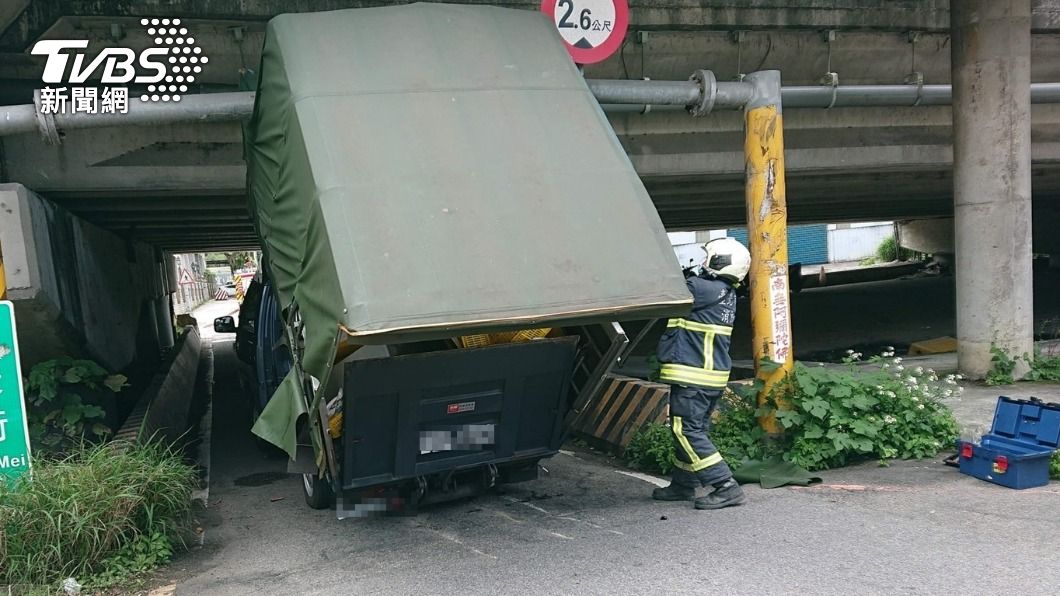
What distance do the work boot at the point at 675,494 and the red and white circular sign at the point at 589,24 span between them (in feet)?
12.0

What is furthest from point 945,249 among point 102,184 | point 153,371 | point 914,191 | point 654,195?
point 102,184

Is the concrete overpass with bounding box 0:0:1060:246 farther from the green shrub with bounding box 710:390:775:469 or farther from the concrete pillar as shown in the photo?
the green shrub with bounding box 710:390:775:469

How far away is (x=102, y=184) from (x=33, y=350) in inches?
68.7

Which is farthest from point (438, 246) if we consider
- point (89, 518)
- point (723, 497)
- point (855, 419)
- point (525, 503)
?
point (855, 419)

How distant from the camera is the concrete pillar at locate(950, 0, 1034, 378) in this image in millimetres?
8656

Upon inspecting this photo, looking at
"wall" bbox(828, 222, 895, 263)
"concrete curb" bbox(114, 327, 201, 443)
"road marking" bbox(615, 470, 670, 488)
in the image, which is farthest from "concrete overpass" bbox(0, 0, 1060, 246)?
"wall" bbox(828, 222, 895, 263)

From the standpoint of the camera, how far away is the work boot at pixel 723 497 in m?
5.53

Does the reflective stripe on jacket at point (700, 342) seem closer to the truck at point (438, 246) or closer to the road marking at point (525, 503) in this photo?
the truck at point (438, 246)

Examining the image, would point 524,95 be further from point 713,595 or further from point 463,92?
point 713,595

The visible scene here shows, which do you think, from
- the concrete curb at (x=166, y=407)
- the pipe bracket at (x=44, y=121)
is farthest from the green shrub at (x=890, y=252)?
the pipe bracket at (x=44, y=121)

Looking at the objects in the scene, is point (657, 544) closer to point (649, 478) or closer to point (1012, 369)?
point (649, 478)

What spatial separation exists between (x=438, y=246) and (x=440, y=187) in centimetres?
42

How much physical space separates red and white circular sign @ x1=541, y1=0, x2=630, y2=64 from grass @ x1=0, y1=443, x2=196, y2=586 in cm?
456

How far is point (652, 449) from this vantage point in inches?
269
